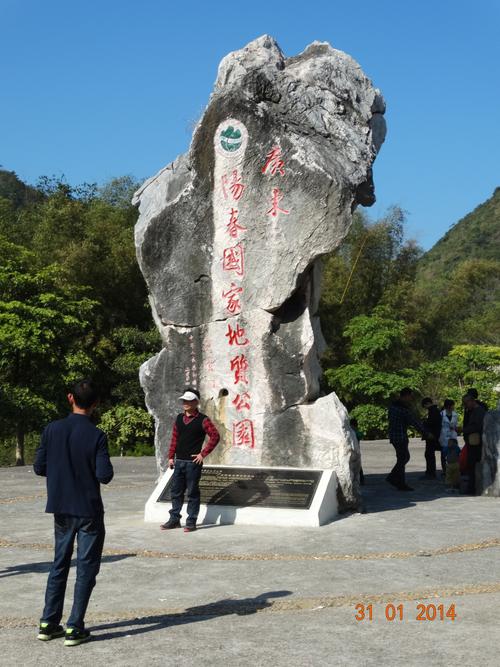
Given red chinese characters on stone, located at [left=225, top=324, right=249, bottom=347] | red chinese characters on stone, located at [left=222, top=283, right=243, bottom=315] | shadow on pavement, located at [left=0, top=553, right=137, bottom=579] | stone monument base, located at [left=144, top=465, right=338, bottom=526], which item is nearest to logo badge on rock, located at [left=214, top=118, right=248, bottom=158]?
red chinese characters on stone, located at [left=222, top=283, right=243, bottom=315]

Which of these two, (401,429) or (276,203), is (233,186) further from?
(401,429)

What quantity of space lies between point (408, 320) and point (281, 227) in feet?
54.0

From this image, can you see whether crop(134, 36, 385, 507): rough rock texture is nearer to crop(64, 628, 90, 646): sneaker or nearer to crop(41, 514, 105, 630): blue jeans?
crop(41, 514, 105, 630): blue jeans

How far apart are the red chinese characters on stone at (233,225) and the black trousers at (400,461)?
321cm

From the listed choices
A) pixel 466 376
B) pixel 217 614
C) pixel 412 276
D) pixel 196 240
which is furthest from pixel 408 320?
pixel 217 614

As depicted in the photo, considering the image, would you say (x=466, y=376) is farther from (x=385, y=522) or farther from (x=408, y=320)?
(x=385, y=522)

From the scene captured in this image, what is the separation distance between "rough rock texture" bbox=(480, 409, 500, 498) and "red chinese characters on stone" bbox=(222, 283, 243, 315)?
3.16 meters

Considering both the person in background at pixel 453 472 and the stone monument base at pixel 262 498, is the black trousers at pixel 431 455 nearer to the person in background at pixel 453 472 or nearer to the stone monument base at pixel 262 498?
the person in background at pixel 453 472

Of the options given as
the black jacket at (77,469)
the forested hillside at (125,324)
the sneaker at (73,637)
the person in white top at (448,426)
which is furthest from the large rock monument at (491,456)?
the forested hillside at (125,324)

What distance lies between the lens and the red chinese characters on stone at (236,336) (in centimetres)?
927

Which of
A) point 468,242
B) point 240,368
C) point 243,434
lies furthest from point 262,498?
point 468,242

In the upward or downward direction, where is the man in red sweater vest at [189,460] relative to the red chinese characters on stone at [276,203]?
downward

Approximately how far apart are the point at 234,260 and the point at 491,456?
369 centimetres

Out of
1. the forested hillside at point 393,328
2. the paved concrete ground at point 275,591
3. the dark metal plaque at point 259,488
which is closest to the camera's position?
the paved concrete ground at point 275,591
